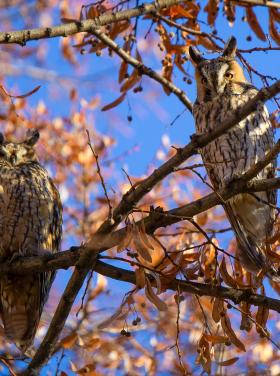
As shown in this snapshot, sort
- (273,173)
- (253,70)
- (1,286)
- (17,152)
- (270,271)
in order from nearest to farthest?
(270,271) → (253,70) → (273,173) → (1,286) → (17,152)

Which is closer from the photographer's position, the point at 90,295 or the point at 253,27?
the point at 253,27

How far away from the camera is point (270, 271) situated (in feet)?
9.13

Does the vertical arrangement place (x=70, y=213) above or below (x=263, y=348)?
above

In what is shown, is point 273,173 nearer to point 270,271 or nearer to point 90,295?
point 270,271

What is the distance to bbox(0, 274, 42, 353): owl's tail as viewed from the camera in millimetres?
3693

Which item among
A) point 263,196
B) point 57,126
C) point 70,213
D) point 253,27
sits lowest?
point 263,196

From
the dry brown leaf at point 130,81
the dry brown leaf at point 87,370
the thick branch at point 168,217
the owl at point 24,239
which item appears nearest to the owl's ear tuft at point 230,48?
the dry brown leaf at point 130,81

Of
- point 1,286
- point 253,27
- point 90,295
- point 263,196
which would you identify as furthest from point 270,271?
point 90,295

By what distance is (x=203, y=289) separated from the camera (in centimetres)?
260

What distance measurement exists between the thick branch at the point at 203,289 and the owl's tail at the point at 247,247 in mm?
384

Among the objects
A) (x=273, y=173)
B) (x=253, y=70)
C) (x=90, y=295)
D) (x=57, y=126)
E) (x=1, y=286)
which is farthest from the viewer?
(x=57, y=126)

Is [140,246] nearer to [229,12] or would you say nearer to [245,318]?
[245,318]

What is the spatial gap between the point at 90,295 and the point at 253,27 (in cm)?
246

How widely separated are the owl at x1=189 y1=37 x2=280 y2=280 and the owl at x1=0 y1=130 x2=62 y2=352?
934 millimetres
